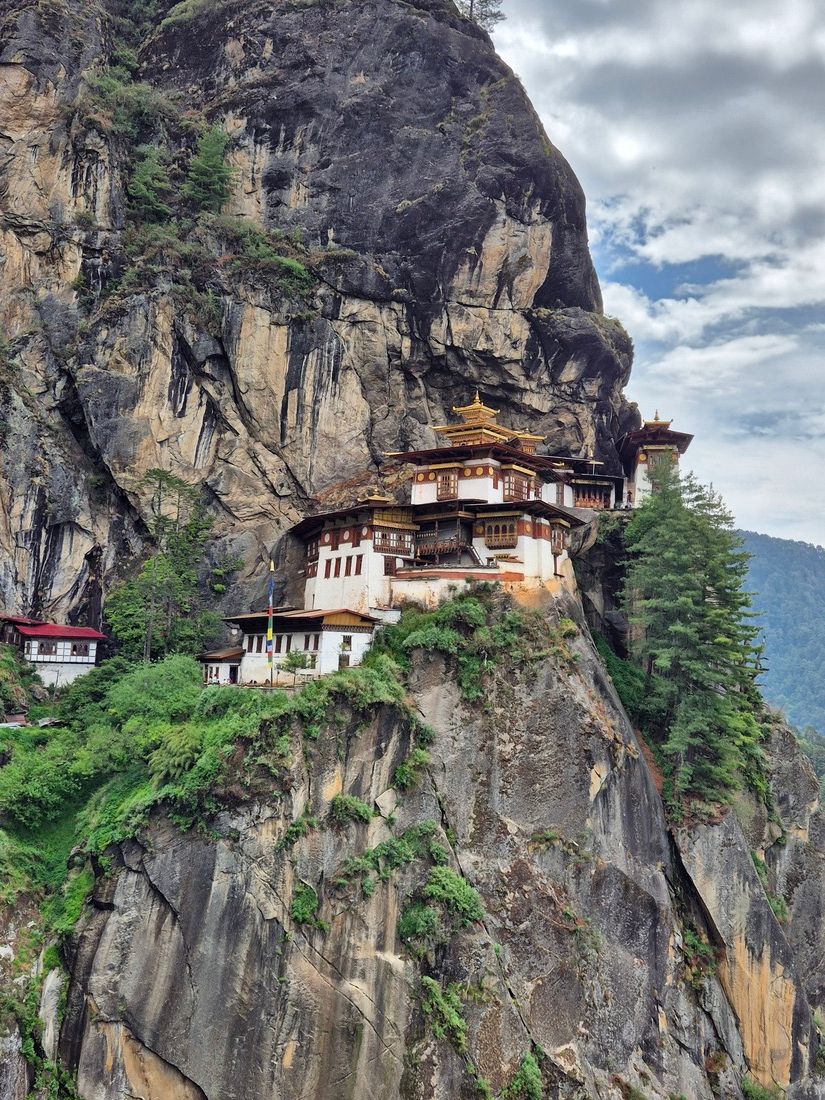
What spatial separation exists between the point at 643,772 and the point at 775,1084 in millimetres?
12722

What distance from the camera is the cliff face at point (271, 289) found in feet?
140

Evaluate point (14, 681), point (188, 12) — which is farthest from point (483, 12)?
point (14, 681)

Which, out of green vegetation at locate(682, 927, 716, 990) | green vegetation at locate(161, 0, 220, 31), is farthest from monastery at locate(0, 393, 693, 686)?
green vegetation at locate(161, 0, 220, 31)

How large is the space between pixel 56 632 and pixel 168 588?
553 centimetres

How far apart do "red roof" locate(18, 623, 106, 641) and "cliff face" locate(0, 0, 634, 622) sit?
1710 millimetres

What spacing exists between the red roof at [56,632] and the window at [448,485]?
58.4 feet

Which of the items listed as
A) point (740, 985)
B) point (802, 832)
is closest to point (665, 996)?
point (740, 985)

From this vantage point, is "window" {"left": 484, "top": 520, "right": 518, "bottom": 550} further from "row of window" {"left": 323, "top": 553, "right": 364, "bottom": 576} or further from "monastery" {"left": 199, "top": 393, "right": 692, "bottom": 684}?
"row of window" {"left": 323, "top": 553, "right": 364, "bottom": 576}

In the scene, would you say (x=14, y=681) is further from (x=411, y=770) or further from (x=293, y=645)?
(x=411, y=770)

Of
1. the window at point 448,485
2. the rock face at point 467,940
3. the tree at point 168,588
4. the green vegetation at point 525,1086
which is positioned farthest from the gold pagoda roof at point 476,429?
the green vegetation at point 525,1086

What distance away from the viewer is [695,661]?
3612cm

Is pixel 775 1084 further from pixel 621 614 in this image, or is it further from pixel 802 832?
pixel 621 614

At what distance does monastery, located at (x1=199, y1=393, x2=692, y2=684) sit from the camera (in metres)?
35.1

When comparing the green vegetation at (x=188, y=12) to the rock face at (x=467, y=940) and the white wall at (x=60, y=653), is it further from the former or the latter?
the rock face at (x=467, y=940)
